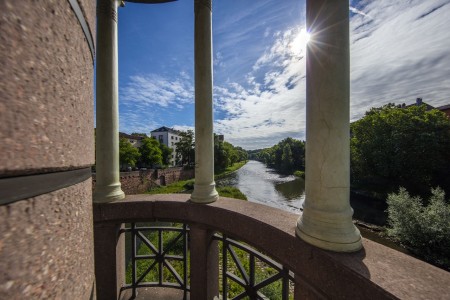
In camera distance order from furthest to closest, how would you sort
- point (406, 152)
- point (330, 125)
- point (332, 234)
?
1. point (406, 152)
2. point (330, 125)
3. point (332, 234)

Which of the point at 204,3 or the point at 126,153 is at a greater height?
the point at 204,3

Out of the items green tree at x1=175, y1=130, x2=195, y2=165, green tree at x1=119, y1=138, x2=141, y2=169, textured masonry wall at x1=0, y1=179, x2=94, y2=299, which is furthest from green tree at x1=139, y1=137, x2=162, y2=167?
textured masonry wall at x1=0, y1=179, x2=94, y2=299

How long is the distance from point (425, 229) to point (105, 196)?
105ft

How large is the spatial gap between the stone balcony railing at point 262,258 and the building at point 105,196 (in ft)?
0.08

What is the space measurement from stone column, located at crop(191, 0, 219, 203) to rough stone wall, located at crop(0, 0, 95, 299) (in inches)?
213

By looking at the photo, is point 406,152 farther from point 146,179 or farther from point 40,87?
point 146,179

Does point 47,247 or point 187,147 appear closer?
point 47,247

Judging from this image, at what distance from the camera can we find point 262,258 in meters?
5.33

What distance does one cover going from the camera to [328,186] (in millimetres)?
4160

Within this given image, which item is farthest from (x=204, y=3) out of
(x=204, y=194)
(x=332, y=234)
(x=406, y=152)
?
(x=406, y=152)

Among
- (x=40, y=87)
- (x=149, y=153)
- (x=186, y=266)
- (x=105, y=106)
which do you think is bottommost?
(x=186, y=266)

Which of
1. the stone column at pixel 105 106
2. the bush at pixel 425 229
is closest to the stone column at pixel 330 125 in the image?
the stone column at pixel 105 106

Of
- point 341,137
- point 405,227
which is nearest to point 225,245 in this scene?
point 341,137

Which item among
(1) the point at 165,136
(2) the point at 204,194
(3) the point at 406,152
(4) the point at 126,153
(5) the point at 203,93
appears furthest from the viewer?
(1) the point at 165,136
